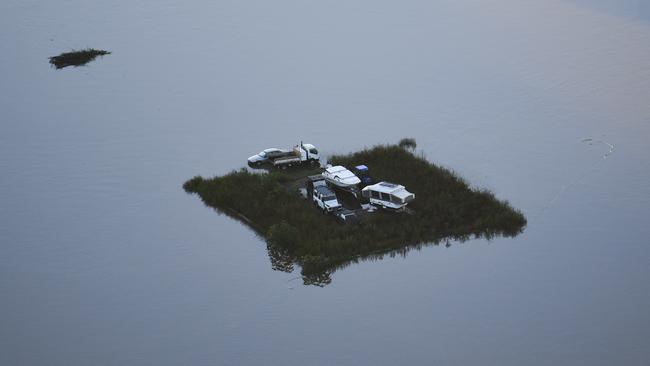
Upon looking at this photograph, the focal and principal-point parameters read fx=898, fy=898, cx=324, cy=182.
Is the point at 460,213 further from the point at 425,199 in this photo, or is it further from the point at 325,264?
the point at 325,264

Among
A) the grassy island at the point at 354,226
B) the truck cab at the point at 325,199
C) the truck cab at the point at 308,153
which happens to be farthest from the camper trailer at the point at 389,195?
the truck cab at the point at 308,153

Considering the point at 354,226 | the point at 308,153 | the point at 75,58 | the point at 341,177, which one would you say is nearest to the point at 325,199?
the point at 354,226

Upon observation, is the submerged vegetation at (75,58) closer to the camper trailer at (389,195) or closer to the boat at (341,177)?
the boat at (341,177)

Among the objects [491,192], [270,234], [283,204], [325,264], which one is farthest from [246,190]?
[491,192]

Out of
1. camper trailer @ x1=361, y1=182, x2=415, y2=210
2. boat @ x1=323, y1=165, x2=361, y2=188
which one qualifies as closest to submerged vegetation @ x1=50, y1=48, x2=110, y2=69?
boat @ x1=323, y1=165, x2=361, y2=188

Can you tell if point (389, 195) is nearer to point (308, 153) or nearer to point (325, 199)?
point (325, 199)

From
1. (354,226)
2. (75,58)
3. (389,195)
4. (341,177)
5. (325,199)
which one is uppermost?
(75,58)
